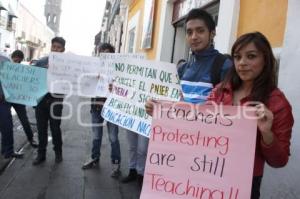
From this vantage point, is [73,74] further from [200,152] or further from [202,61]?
[200,152]

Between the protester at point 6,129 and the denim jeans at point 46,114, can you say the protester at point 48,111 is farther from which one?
the protester at point 6,129

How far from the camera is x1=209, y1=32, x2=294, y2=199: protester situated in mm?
2234

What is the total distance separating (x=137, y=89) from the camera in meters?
4.51

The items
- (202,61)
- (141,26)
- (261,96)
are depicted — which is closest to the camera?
(261,96)

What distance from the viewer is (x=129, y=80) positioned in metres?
4.62

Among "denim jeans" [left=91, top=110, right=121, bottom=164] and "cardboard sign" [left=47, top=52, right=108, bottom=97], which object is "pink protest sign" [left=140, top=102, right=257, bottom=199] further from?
"cardboard sign" [left=47, top=52, right=108, bottom=97]

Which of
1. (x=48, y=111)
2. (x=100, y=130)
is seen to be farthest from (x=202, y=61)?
(x=48, y=111)

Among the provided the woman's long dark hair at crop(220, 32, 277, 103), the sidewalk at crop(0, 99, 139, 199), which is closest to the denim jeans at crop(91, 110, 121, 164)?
the sidewalk at crop(0, 99, 139, 199)

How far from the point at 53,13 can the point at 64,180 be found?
10627 cm

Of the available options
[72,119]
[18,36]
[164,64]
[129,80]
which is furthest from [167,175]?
[18,36]

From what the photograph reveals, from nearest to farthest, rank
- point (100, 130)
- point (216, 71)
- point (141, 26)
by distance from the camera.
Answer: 1. point (216, 71)
2. point (100, 130)
3. point (141, 26)

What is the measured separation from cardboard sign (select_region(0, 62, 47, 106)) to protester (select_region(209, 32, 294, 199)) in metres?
4.04

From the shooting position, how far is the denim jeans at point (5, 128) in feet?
20.1

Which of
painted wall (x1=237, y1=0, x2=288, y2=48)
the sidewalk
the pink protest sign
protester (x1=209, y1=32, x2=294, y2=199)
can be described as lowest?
the sidewalk
